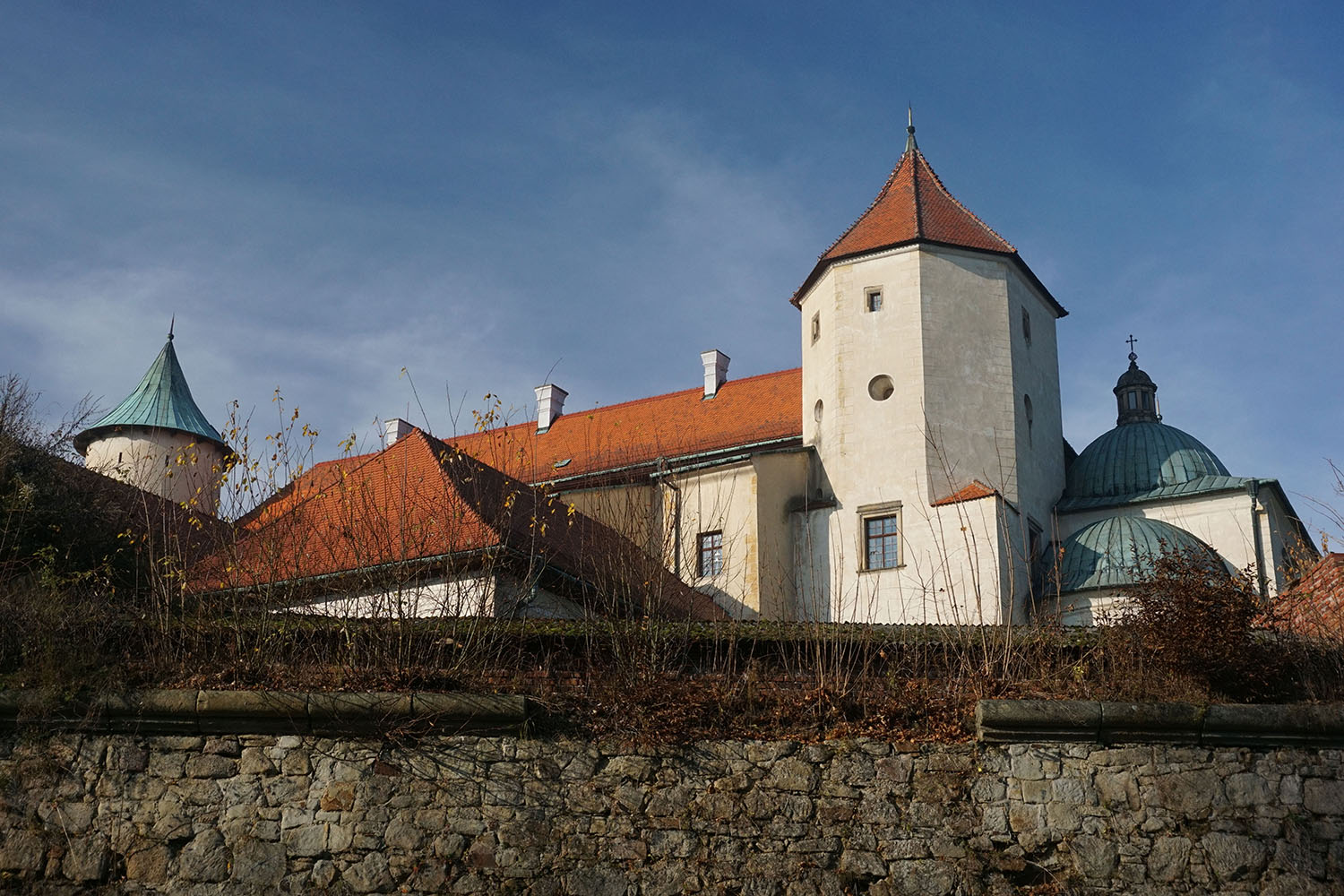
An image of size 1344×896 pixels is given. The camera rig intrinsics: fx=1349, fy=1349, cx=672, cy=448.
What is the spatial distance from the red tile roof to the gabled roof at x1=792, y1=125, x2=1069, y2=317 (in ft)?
18.7

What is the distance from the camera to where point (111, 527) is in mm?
16219

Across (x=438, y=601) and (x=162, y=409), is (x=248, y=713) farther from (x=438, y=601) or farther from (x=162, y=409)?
(x=162, y=409)

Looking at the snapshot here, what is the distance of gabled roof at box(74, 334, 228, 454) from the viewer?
1444 inches

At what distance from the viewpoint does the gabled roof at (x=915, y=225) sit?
30578 millimetres

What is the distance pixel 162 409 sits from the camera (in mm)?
37062

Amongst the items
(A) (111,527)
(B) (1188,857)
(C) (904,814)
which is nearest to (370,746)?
(C) (904,814)

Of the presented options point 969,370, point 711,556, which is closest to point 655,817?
point 711,556

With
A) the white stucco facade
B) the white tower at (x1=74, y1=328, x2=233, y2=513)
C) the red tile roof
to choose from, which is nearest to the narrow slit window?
the white stucco facade

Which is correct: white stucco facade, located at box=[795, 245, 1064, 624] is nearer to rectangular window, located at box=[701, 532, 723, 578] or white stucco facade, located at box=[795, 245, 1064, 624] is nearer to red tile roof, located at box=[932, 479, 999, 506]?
red tile roof, located at box=[932, 479, 999, 506]

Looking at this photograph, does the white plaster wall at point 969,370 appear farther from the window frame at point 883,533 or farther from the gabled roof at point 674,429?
the gabled roof at point 674,429

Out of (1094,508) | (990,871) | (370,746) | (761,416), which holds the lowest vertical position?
(990,871)

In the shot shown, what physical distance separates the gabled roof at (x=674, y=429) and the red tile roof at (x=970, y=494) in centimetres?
484

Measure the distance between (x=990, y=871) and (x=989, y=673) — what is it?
186 centimetres

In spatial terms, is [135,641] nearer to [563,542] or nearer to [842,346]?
[563,542]
